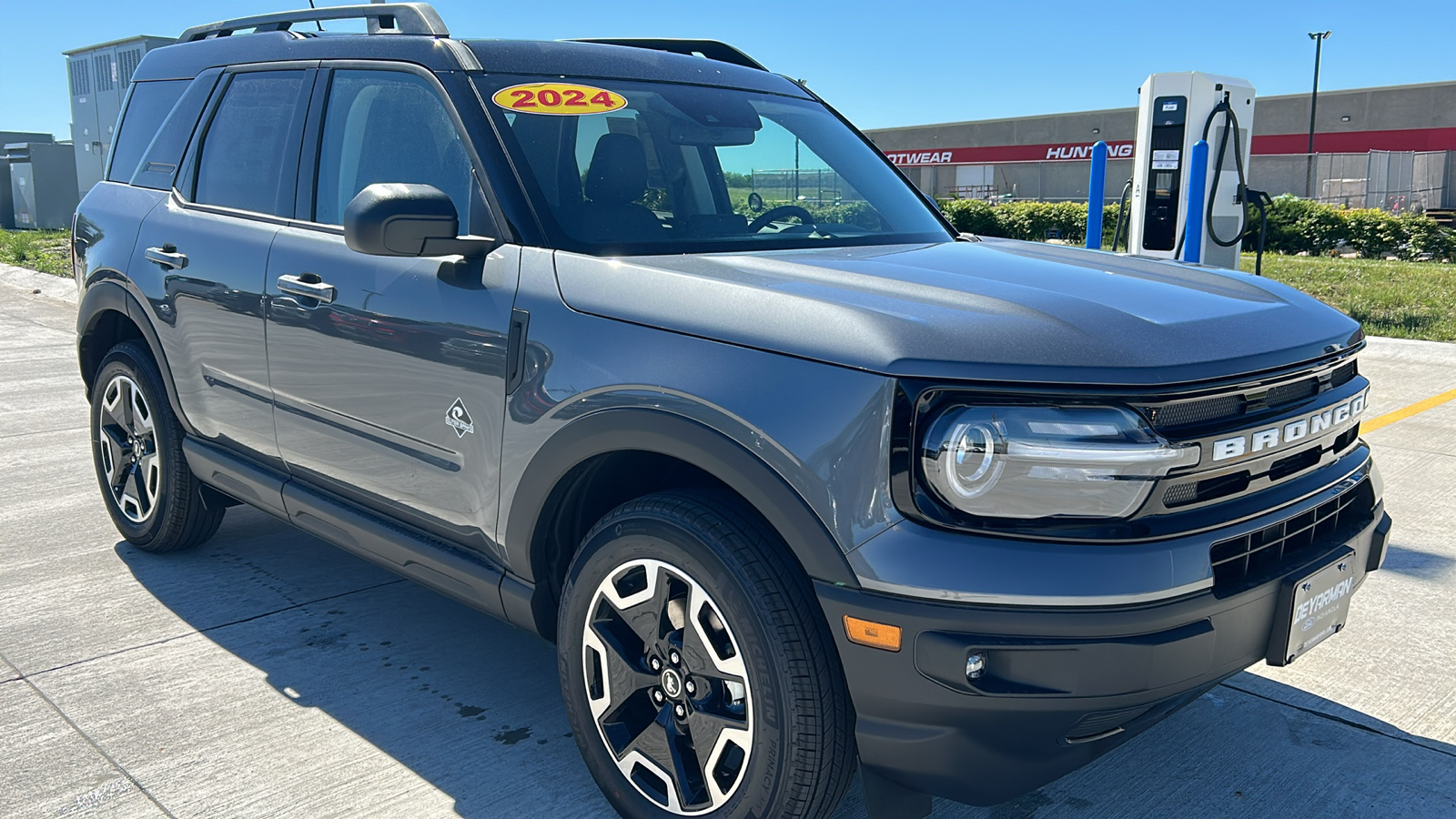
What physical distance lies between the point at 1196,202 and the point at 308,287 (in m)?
7.79

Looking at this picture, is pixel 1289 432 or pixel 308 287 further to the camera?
pixel 308 287

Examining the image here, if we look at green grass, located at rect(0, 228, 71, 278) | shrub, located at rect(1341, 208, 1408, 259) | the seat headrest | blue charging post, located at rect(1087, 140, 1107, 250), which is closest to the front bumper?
the seat headrest

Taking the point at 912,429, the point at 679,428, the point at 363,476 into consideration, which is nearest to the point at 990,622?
the point at 912,429

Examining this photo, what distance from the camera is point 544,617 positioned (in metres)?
2.97

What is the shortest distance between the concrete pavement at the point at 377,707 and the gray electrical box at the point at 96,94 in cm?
2608

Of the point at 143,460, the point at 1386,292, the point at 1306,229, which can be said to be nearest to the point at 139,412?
the point at 143,460

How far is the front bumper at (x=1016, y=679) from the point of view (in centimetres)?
212

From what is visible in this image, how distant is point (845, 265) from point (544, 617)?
114cm

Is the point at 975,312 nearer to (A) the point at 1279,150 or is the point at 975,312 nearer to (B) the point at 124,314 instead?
(B) the point at 124,314

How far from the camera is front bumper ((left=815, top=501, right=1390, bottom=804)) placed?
212 cm

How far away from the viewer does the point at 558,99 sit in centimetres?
329

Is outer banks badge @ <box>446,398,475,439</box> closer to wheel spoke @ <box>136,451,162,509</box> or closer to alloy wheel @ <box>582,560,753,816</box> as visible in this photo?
alloy wheel @ <box>582,560,753,816</box>

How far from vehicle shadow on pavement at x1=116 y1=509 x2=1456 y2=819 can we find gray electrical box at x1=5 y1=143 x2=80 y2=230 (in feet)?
99.6

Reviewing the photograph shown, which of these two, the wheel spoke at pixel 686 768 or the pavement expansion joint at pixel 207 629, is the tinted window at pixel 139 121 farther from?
the wheel spoke at pixel 686 768
